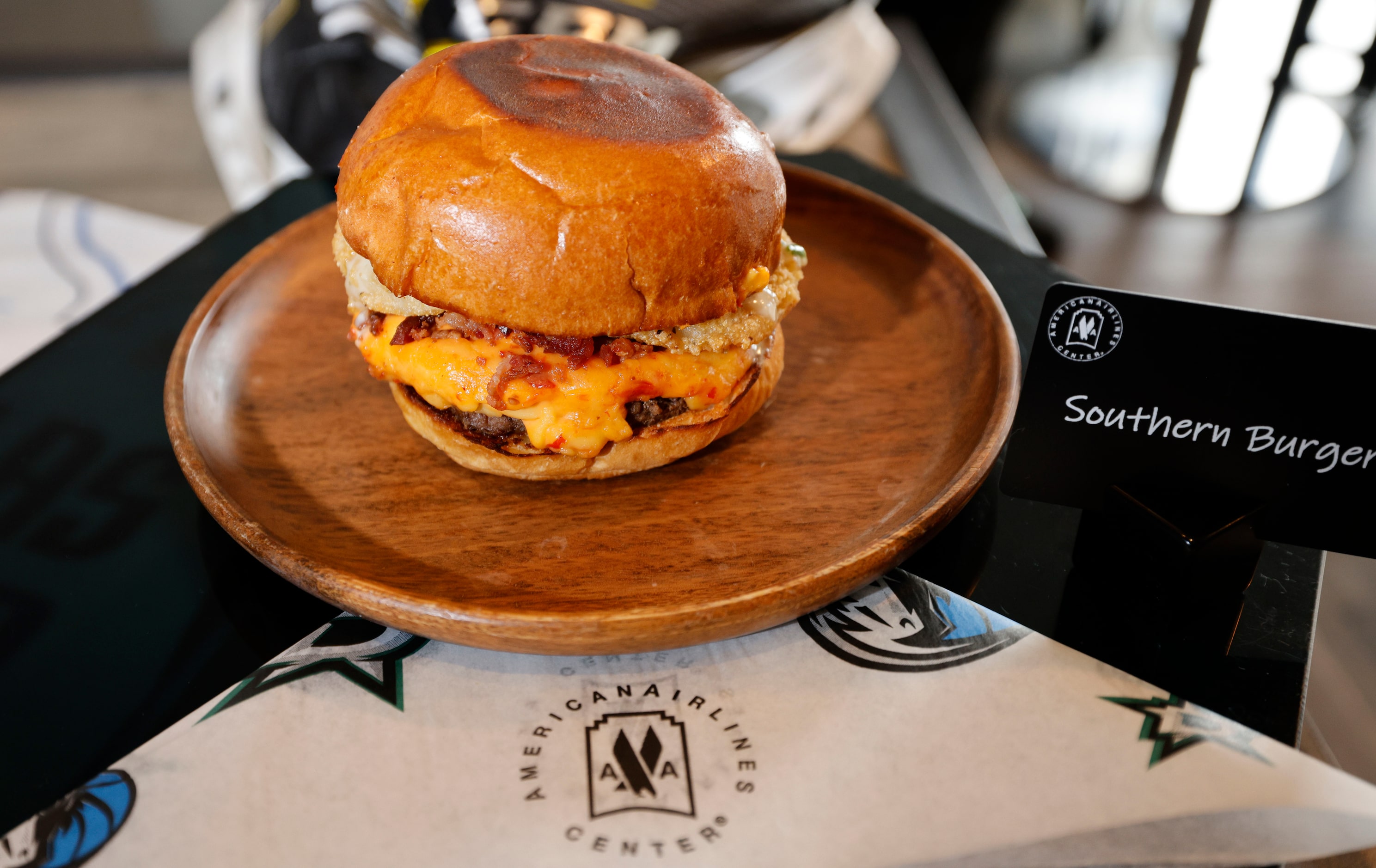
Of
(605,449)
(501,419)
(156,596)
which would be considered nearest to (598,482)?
(605,449)

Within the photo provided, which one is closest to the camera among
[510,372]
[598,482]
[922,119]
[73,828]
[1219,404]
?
[73,828]

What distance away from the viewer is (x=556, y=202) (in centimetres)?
128

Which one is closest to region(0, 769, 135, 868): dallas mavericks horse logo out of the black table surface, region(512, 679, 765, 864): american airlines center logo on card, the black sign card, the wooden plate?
the black table surface

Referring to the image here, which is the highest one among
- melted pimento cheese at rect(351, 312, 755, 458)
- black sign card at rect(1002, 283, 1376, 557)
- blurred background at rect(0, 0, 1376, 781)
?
black sign card at rect(1002, 283, 1376, 557)

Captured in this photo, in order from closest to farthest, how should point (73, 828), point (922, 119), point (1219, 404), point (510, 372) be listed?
1. point (73, 828)
2. point (1219, 404)
3. point (510, 372)
4. point (922, 119)

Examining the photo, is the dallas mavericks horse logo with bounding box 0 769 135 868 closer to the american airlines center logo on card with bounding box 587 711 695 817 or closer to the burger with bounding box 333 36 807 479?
the american airlines center logo on card with bounding box 587 711 695 817

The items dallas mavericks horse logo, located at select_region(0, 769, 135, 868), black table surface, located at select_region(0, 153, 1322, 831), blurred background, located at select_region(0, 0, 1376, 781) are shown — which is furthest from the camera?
blurred background, located at select_region(0, 0, 1376, 781)

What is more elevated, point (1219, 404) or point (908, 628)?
point (1219, 404)

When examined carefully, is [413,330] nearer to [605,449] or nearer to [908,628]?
[605,449]

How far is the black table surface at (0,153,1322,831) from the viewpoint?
3.93 feet

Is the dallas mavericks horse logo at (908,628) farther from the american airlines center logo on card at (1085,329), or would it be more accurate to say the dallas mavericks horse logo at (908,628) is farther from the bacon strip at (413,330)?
the bacon strip at (413,330)

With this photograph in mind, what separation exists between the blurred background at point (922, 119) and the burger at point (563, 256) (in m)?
1.55

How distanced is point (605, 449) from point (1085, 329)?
0.70 m

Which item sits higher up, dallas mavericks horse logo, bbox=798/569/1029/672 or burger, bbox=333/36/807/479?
burger, bbox=333/36/807/479
